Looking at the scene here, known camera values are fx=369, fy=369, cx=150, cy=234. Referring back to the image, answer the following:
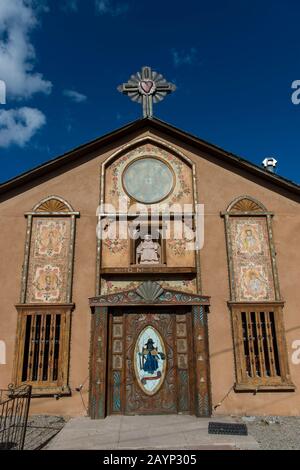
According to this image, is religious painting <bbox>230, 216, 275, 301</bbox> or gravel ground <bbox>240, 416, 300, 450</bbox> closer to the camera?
gravel ground <bbox>240, 416, 300, 450</bbox>

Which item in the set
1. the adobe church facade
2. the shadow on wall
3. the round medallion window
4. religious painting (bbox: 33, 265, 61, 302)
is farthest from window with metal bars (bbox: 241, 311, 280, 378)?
the shadow on wall

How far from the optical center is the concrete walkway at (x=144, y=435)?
704 centimetres

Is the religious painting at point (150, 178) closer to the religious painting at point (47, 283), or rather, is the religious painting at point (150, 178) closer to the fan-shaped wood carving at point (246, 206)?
the fan-shaped wood carving at point (246, 206)

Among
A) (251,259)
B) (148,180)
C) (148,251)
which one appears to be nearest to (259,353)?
(251,259)

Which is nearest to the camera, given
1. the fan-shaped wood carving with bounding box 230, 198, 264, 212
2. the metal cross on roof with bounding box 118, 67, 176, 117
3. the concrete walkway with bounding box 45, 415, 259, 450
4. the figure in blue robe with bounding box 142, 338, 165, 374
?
the concrete walkway with bounding box 45, 415, 259, 450

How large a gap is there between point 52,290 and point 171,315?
3467 mm

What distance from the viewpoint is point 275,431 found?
8328mm

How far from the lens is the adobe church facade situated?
9836 mm

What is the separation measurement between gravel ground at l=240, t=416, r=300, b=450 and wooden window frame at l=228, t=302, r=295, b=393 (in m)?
0.72

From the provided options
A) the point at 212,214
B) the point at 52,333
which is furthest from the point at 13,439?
the point at 212,214

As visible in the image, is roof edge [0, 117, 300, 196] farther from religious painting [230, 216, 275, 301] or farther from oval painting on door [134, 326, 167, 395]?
oval painting on door [134, 326, 167, 395]

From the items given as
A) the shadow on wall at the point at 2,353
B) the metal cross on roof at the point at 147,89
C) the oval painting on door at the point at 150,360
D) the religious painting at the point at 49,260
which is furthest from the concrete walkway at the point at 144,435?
the metal cross on roof at the point at 147,89

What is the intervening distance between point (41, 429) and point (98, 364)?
197 centimetres

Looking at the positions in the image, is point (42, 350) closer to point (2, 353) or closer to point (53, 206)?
point (2, 353)
